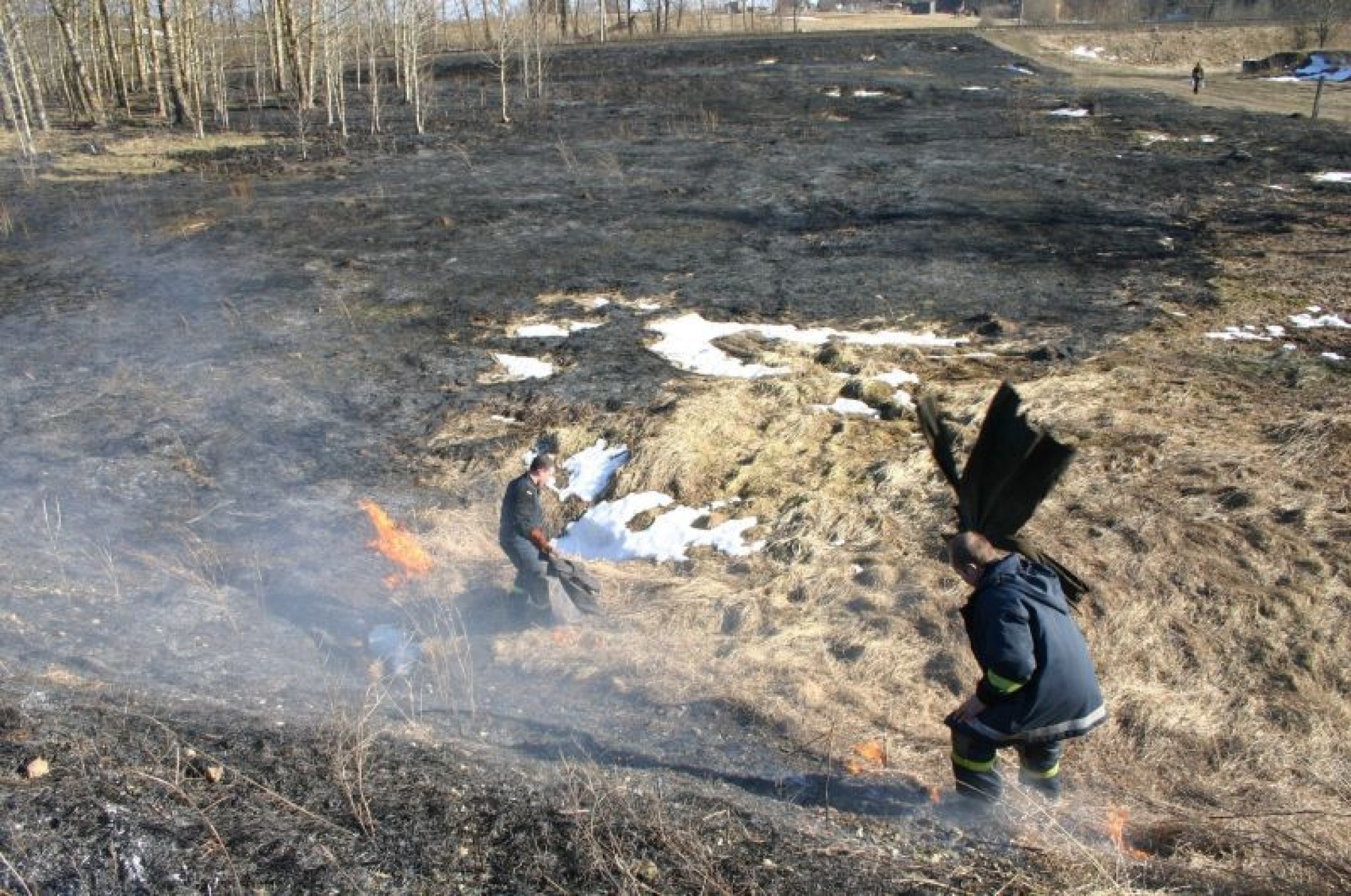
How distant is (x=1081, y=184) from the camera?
722 inches

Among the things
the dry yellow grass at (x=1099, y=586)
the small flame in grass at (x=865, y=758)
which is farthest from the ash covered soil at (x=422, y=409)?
the dry yellow grass at (x=1099, y=586)

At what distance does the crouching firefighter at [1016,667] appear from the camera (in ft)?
13.1

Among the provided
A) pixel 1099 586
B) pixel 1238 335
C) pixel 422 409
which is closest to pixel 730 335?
pixel 422 409

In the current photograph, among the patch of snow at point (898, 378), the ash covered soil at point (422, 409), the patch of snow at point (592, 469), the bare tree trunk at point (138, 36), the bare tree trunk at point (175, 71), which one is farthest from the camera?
the bare tree trunk at point (138, 36)

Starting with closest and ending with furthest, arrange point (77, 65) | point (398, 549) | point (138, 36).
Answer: point (398, 549), point (77, 65), point (138, 36)

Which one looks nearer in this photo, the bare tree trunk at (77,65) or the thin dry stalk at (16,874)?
the thin dry stalk at (16,874)

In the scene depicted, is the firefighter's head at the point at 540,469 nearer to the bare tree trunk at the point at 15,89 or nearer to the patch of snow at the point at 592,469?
the patch of snow at the point at 592,469

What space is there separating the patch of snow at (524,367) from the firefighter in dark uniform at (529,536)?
4.18 metres

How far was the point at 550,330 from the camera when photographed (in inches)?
471

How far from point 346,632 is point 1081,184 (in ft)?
53.3

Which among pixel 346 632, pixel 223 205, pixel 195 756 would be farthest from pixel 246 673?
pixel 223 205

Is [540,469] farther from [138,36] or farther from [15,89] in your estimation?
[138,36]

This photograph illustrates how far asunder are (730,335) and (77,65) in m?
24.9

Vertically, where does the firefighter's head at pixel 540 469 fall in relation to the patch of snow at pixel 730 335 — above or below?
above
